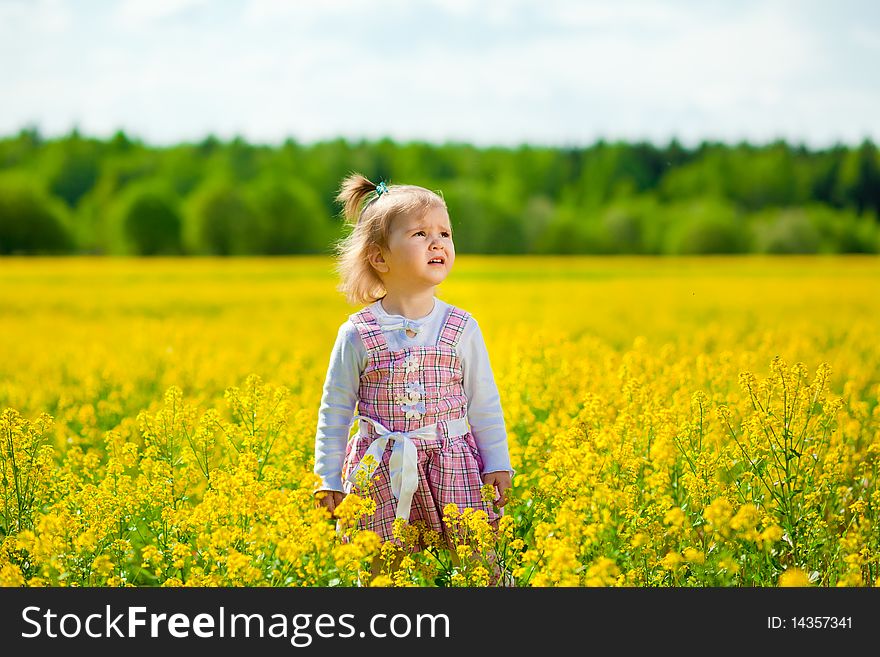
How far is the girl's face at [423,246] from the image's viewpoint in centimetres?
345

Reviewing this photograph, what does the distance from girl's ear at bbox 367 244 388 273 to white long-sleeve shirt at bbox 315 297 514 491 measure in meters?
0.15

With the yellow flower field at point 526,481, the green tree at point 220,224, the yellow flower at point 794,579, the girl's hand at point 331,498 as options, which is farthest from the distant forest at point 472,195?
the yellow flower at point 794,579

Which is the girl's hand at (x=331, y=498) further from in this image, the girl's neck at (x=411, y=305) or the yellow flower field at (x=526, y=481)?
the girl's neck at (x=411, y=305)

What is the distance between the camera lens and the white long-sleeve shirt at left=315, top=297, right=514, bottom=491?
11.3 ft

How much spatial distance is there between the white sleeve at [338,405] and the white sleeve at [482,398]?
0.39 metres

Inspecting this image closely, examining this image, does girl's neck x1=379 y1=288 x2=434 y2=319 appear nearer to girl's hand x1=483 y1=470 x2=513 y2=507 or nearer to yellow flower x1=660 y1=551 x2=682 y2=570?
girl's hand x1=483 y1=470 x2=513 y2=507

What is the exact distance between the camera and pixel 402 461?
3.41 metres

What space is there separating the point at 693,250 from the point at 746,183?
109 inches

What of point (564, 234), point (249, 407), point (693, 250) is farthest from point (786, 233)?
point (249, 407)

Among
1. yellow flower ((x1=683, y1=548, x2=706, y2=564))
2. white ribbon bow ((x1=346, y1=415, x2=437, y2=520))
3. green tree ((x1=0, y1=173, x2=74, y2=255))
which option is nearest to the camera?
yellow flower ((x1=683, y1=548, x2=706, y2=564))

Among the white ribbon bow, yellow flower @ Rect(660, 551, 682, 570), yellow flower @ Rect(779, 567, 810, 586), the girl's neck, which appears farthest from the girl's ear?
yellow flower @ Rect(779, 567, 810, 586)

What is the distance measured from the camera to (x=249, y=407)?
13.5 feet
